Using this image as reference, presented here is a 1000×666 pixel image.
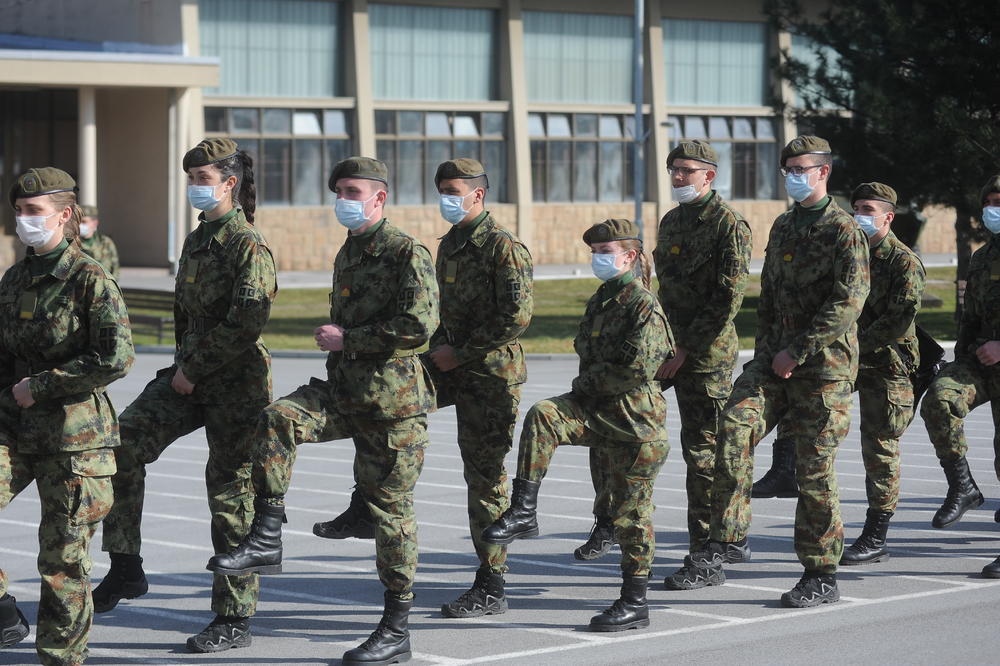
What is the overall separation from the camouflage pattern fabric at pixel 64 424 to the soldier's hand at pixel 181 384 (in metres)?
0.62

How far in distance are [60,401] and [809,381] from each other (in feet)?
12.7

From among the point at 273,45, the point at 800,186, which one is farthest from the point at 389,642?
the point at 273,45

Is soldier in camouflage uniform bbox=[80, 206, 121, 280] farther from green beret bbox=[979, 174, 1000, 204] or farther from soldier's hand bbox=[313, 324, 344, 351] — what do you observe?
soldier's hand bbox=[313, 324, 344, 351]

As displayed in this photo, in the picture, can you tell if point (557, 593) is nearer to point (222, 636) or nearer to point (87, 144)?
point (222, 636)

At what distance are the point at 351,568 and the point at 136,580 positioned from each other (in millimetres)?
2052

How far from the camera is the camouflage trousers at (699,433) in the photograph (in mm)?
9516

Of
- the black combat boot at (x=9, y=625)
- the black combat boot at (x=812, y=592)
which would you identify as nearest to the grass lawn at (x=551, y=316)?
the black combat boot at (x=812, y=592)

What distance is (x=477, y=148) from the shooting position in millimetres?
47156

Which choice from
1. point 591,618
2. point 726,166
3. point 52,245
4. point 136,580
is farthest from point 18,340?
point 726,166

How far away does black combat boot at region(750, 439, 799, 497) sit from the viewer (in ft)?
32.0

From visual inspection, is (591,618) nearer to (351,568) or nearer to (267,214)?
(351,568)

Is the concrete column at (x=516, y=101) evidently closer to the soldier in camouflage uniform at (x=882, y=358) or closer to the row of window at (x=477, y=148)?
the row of window at (x=477, y=148)

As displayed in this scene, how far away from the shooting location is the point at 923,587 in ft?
30.1

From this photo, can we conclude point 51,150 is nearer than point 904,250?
No
